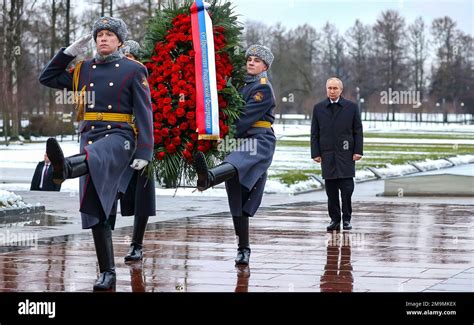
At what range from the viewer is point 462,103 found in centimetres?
10656

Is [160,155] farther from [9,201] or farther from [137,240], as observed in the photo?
[9,201]

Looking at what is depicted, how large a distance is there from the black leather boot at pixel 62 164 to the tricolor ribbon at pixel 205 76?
171 centimetres

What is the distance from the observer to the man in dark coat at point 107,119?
8000 millimetres

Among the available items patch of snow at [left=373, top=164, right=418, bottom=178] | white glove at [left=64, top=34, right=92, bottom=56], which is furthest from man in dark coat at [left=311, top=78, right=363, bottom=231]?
patch of snow at [left=373, top=164, right=418, bottom=178]

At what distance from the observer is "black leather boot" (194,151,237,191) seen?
8.53 meters

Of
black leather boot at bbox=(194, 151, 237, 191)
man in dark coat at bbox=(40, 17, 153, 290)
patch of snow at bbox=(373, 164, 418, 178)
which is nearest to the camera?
man in dark coat at bbox=(40, 17, 153, 290)

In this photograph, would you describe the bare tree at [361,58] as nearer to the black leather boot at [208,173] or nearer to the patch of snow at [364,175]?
the patch of snow at [364,175]

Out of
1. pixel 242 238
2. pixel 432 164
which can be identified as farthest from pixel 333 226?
pixel 432 164

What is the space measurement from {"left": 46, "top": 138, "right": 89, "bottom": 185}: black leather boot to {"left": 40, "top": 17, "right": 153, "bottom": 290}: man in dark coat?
0.19 m

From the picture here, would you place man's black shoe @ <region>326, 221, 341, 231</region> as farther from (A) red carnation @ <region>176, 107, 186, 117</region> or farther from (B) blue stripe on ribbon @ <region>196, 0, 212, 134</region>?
(B) blue stripe on ribbon @ <region>196, 0, 212, 134</region>

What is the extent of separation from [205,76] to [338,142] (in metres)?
4.44
